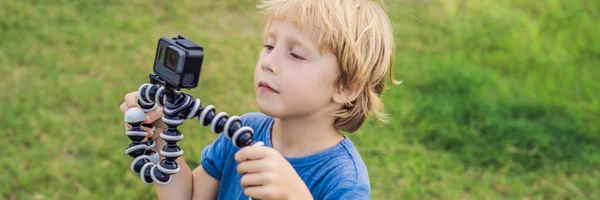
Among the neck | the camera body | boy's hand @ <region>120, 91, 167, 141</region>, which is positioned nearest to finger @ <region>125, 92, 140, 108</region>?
boy's hand @ <region>120, 91, 167, 141</region>

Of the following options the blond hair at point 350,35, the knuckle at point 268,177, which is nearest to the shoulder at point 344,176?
the blond hair at point 350,35

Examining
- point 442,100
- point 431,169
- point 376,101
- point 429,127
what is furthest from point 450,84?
point 376,101

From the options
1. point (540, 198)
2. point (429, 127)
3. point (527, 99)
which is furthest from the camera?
point (527, 99)

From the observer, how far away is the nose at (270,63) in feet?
7.25

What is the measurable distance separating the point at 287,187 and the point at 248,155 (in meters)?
0.14

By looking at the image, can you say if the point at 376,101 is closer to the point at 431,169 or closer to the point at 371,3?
the point at 371,3

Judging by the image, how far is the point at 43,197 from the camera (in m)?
4.16

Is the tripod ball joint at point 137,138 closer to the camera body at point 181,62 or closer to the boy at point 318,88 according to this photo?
the boy at point 318,88

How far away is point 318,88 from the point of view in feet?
7.53

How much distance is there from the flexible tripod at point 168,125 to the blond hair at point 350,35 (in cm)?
40

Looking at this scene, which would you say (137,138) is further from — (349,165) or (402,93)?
(402,93)

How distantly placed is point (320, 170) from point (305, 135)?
12 centimetres

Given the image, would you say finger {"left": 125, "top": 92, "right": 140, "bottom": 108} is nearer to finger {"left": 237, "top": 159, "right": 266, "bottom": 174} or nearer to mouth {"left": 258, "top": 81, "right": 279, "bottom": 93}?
mouth {"left": 258, "top": 81, "right": 279, "bottom": 93}

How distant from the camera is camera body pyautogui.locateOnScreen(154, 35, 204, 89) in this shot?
192 cm
